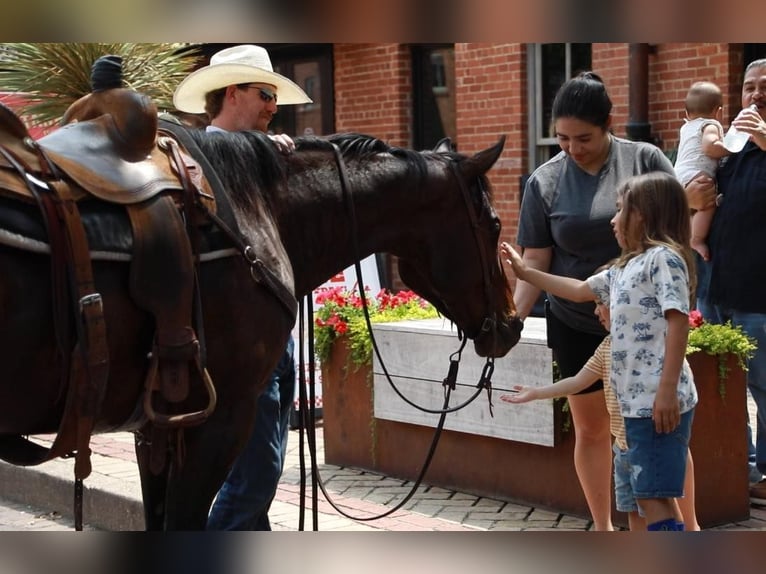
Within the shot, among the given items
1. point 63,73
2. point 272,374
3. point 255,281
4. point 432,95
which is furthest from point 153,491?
point 432,95

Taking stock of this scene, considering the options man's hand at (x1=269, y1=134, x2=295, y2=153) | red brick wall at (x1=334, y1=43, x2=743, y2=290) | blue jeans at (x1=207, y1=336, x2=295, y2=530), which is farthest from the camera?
red brick wall at (x1=334, y1=43, x2=743, y2=290)

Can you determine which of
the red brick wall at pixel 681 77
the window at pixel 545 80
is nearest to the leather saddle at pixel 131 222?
the red brick wall at pixel 681 77

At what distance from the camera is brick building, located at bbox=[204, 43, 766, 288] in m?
8.53

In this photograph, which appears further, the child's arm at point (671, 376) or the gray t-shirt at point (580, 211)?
the gray t-shirt at point (580, 211)

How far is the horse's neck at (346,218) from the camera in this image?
9.75 feet

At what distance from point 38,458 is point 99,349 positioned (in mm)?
391

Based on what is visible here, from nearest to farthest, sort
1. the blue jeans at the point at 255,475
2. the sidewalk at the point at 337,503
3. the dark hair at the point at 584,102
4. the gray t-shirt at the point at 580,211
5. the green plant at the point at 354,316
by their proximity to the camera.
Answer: the blue jeans at the point at 255,475 < the dark hair at the point at 584,102 < the gray t-shirt at the point at 580,211 < the sidewalk at the point at 337,503 < the green plant at the point at 354,316

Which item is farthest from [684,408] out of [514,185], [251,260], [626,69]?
[514,185]

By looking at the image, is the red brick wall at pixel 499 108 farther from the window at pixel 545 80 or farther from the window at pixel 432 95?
the window at pixel 432 95

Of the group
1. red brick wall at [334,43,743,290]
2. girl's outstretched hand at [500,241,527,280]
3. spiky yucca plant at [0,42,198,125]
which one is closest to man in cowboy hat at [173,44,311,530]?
girl's outstretched hand at [500,241,527,280]

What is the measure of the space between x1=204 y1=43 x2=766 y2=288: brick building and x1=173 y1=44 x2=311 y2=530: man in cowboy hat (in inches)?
160

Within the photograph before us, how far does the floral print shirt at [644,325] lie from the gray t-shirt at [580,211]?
551mm

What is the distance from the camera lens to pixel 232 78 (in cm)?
367

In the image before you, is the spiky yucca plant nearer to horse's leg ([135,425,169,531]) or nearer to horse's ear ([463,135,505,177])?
horse's ear ([463,135,505,177])
